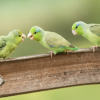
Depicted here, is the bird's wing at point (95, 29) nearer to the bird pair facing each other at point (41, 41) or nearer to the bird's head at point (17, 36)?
the bird pair facing each other at point (41, 41)

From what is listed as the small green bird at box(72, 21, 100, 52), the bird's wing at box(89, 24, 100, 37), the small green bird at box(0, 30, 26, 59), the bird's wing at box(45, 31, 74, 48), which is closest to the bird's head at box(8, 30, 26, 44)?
the small green bird at box(0, 30, 26, 59)

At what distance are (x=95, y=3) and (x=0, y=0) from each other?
0.82m

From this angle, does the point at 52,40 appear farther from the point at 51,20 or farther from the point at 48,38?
the point at 51,20

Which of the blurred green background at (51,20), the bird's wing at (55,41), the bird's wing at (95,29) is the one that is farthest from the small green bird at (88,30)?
the blurred green background at (51,20)

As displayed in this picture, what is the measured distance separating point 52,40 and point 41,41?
0.23 ft

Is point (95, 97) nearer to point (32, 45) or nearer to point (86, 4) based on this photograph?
point (32, 45)

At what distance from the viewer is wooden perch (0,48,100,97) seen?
0.83 m

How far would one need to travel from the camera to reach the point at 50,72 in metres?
0.85

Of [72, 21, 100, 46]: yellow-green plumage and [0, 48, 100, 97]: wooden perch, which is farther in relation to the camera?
[72, 21, 100, 46]: yellow-green plumage

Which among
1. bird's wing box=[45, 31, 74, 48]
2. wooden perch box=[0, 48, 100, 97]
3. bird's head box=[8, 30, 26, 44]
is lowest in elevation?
wooden perch box=[0, 48, 100, 97]

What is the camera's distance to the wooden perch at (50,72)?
0.83 meters

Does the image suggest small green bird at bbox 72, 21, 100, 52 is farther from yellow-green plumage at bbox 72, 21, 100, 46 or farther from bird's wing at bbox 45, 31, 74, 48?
bird's wing at bbox 45, 31, 74, 48

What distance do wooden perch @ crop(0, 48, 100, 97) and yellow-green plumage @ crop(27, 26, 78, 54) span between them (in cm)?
5

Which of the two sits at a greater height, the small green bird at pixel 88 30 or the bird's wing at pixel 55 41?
the small green bird at pixel 88 30
